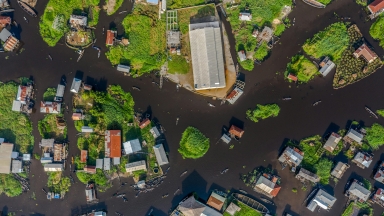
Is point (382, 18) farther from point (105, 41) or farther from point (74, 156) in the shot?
point (74, 156)

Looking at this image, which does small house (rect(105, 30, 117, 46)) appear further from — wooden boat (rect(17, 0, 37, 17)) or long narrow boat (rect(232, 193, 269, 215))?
long narrow boat (rect(232, 193, 269, 215))

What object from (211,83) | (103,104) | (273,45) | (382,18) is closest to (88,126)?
(103,104)

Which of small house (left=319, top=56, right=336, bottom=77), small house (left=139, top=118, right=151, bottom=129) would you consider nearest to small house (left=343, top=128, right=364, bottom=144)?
small house (left=319, top=56, right=336, bottom=77)

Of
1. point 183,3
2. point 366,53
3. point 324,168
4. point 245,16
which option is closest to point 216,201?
point 324,168

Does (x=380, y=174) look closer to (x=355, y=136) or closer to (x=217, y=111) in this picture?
(x=355, y=136)

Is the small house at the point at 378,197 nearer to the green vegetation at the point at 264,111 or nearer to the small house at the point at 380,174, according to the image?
the small house at the point at 380,174

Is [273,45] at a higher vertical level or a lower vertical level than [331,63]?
higher
